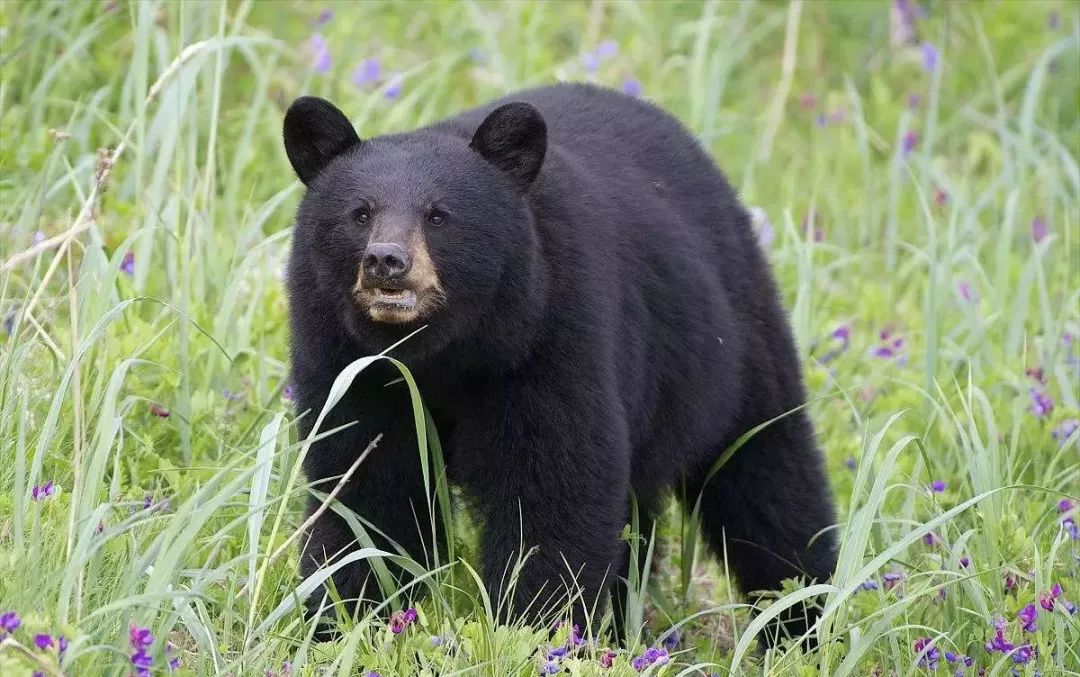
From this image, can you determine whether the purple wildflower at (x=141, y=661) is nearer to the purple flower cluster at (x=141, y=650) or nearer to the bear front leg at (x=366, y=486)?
the purple flower cluster at (x=141, y=650)

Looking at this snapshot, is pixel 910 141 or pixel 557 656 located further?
pixel 910 141

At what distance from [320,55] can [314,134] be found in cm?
289

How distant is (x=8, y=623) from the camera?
9.34ft

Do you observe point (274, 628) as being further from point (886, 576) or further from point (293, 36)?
point (293, 36)

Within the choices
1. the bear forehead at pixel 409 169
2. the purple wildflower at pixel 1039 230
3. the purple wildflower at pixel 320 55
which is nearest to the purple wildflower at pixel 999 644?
the bear forehead at pixel 409 169

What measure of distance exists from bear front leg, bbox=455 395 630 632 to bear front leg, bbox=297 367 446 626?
161 mm

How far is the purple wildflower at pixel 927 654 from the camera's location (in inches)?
152

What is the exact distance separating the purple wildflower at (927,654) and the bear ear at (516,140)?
4.79ft

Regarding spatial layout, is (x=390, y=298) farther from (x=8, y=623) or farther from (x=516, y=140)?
(x=8, y=623)

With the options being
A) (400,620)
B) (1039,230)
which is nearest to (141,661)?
(400,620)

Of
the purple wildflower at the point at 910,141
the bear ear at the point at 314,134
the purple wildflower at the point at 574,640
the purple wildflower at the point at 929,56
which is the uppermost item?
the bear ear at the point at 314,134

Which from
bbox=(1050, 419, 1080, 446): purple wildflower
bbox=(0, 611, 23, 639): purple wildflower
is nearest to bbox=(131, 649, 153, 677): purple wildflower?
bbox=(0, 611, 23, 639): purple wildflower

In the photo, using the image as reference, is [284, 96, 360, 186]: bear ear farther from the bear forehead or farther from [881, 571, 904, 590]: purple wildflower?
[881, 571, 904, 590]: purple wildflower

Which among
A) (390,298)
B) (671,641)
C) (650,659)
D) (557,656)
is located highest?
(390,298)
